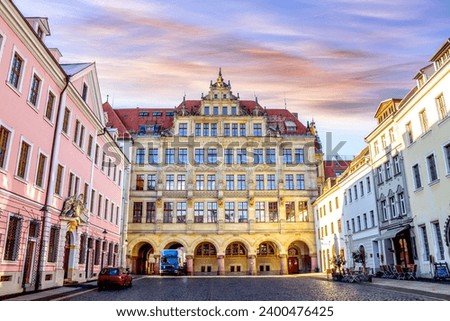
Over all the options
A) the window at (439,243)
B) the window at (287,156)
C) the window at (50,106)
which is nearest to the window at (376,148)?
the window at (439,243)

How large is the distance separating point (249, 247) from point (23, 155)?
92.6ft

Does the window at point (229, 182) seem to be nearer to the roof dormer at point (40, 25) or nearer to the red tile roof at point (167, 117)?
the red tile roof at point (167, 117)

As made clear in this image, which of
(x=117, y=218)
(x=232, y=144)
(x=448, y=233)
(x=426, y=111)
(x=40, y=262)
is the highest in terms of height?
(x=232, y=144)

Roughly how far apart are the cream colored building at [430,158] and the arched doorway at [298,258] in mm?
20942

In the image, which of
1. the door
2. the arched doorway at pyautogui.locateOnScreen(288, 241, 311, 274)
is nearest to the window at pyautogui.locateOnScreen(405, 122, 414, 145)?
the arched doorway at pyautogui.locateOnScreen(288, 241, 311, 274)

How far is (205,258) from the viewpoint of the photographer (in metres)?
42.2

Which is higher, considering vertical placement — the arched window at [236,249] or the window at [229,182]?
the window at [229,182]

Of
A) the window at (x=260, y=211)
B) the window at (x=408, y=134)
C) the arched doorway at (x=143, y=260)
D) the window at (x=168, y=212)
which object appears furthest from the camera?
the arched doorway at (x=143, y=260)

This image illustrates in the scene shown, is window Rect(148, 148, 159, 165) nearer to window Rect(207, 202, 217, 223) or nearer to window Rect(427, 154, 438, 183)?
window Rect(207, 202, 217, 223)

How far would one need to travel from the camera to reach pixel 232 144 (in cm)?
4209

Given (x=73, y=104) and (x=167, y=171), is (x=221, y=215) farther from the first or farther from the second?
(x=73, y=104)

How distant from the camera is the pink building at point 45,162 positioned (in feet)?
46.4

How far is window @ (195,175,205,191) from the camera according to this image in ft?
137
